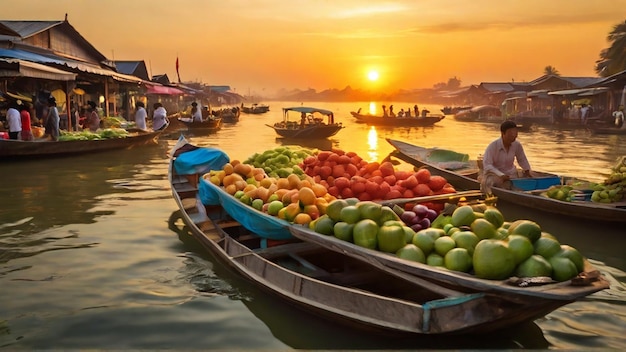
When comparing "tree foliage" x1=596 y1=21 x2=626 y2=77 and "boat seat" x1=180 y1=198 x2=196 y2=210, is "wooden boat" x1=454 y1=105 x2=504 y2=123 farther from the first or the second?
"boat seat" x1=180 y1=198 x2=196 y2=210

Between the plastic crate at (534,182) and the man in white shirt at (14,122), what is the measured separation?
474 inches

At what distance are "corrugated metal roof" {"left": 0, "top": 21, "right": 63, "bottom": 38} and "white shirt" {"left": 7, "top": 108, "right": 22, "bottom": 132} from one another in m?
8.66

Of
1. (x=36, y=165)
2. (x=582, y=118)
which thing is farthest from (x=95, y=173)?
(x=582, y=118)

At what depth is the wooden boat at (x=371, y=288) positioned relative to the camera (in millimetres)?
3033

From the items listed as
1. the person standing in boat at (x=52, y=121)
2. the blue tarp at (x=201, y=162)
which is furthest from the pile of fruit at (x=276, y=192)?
the person standing in boat at (x=52, y=121)

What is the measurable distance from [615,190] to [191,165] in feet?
20.1

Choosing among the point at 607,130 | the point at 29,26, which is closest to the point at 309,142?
the point at 29,26

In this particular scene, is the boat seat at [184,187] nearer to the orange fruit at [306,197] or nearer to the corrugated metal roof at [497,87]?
the orange fruit at [306,197]

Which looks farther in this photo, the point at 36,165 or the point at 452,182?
the point at 36,165

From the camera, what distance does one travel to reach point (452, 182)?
950 centimetres

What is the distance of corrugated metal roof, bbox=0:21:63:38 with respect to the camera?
20.8 meters

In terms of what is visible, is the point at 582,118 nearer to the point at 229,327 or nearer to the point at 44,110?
the point at 44,110

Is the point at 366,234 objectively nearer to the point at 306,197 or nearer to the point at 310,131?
the point at 306,197

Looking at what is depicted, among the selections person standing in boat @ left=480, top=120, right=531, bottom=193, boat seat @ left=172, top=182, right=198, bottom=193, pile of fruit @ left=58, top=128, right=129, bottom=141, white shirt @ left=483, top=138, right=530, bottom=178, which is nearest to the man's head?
person standing in boat @ left=480, top=120, right=531, bottom=193
